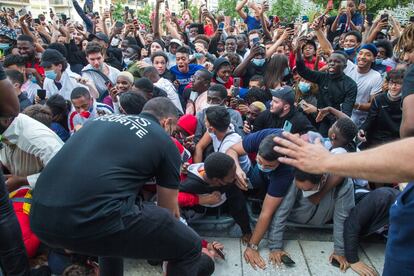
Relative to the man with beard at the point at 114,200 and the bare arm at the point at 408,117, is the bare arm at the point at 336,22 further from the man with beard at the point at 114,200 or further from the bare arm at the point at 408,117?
the man with beard at the point at 114,200

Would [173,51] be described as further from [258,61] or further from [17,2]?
[17,2]

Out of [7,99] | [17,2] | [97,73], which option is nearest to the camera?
[7,99]

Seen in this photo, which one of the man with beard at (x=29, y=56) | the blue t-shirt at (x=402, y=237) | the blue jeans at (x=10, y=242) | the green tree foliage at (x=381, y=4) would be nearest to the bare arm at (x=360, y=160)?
the blue t-shirt at (x=402, y=237)

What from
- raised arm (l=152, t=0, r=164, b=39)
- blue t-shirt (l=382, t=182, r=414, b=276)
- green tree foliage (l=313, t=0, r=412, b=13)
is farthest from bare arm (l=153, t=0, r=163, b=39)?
green tree foliage (l=313, t=0, r=412, b=13)

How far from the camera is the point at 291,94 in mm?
3945

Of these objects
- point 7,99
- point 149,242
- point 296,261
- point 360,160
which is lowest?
point 296,261

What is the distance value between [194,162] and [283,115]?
1.16 metres

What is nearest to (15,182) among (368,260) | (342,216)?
(342,216)

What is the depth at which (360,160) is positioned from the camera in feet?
4.45

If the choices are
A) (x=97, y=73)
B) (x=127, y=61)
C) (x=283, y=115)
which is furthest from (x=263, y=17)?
(x=283, y=115)

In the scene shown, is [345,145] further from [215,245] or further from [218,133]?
[215,245]

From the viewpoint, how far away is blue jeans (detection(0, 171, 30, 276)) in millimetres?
2357

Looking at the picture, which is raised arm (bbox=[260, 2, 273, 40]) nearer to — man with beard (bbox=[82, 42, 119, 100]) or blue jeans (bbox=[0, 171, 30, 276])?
man with beard (bbox=[82, 42, 119, 100])

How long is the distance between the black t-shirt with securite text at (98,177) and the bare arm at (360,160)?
777 mm
